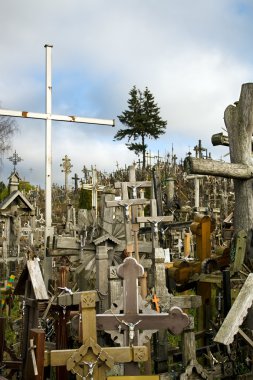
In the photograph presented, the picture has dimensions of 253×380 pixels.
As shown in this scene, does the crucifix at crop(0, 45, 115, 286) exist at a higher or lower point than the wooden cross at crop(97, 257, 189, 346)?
higher

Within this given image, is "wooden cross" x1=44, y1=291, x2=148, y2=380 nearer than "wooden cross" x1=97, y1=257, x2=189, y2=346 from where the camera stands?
Yes

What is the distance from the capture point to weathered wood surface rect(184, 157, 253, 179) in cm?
553

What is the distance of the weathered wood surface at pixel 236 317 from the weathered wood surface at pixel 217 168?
185 centimetres

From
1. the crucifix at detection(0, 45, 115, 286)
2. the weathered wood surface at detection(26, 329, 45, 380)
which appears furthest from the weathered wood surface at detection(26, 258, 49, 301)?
the crucifix at detection(0, 45, 115, 286)

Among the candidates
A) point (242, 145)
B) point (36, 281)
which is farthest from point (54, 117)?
point (36, 281)

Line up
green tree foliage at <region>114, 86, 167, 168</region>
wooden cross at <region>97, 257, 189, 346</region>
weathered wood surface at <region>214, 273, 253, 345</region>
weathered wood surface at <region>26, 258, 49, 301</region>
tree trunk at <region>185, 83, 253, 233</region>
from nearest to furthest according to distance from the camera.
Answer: weathered wood surface at <region>214, 273, 253, 345</region>
wooden cross at <region>97, 257, 189, 346</region>
weathered wood surface at <region>26, 258, 49, 301</region>
tree trunk at <region>185, 83, 253, 233</region>
green tree foliage at <region>114, 86, 167, 168</region>

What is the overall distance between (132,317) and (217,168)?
2031mm

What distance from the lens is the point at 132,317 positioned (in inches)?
183

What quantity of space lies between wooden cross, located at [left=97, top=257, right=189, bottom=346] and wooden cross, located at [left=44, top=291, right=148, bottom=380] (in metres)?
0.19

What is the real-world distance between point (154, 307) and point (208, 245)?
2137mm

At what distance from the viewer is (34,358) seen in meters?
4.26

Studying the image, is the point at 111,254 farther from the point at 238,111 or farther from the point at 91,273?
Result: the point at 238,111

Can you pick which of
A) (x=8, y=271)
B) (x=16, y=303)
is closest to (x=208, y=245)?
(x=16, y=303)

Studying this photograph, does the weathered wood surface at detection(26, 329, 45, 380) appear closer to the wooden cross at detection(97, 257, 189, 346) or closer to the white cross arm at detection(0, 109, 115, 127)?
the wooden cross at detection(97, 257, 189, 346)
